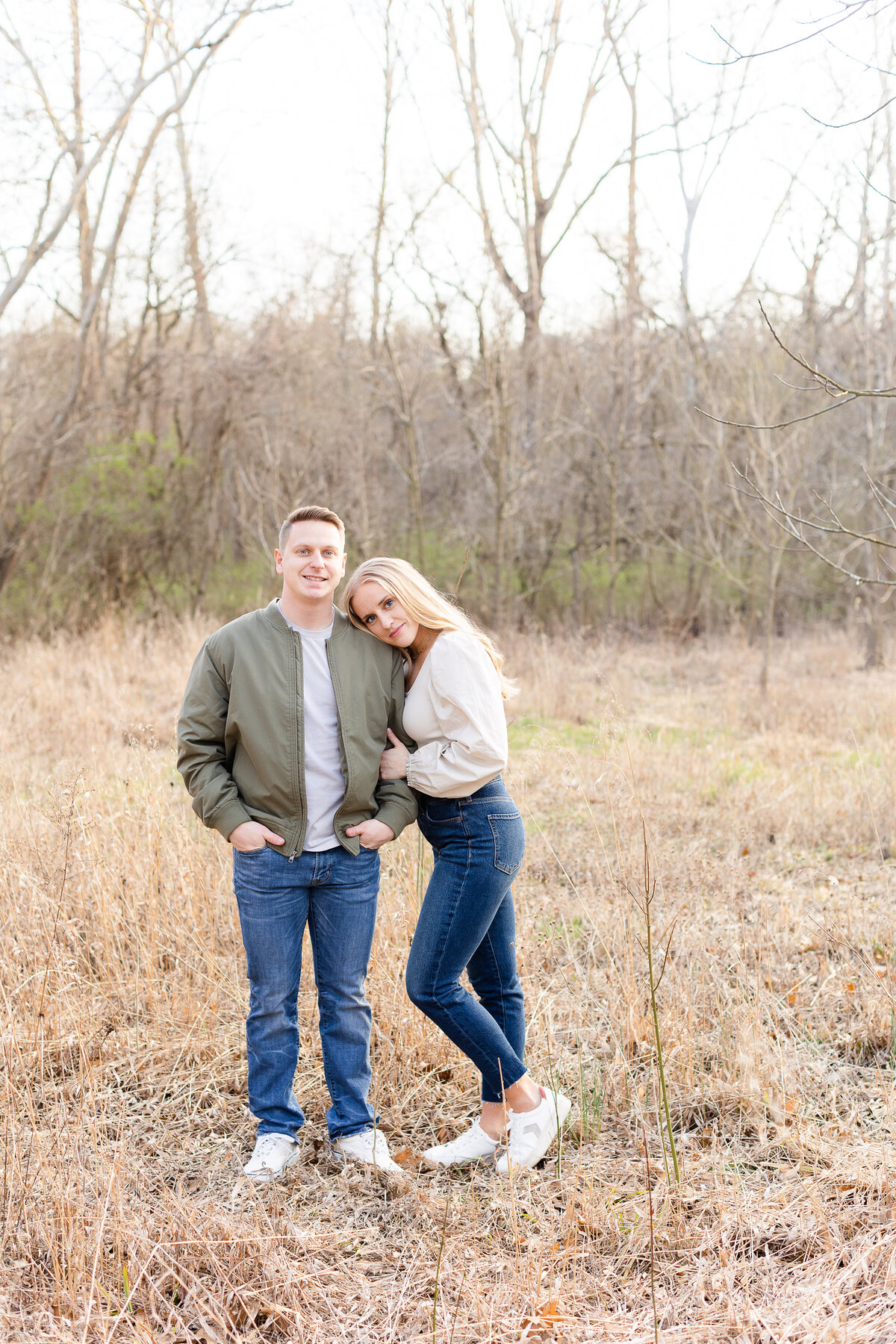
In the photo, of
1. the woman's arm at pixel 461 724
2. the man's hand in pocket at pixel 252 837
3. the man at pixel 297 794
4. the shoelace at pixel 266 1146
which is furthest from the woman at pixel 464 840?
the shoelace at pixel 266 1146

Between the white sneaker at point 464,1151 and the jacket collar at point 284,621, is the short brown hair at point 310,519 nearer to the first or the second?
the jacket collar at point 284,621

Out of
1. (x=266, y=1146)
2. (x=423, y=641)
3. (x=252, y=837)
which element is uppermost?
(x=423, y=641)

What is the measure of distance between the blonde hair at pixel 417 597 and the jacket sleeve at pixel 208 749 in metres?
0.44

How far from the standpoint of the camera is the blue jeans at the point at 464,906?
2588 millimetres

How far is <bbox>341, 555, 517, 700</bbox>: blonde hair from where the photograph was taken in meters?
2.68

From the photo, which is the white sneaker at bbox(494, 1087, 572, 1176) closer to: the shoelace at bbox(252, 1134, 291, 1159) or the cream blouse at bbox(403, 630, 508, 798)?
the shoelace at bbox(252, 1134, 291, 1159)

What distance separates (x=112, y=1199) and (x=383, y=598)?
1.72 metres

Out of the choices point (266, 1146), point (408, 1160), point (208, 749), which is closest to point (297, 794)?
point (208, 749)

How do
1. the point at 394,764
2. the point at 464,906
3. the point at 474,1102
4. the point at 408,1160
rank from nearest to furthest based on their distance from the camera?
the point at 464,906
the point at 394,764
the point at 408,1160
the point at 474,1102

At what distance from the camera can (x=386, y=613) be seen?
8.90 feet

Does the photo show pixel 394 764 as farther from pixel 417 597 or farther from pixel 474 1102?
pixel 474 1102

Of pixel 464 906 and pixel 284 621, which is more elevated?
pixel 284 621

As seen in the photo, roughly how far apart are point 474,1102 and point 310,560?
1876 millimetres

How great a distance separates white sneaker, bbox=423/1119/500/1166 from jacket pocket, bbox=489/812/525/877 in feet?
2.82
